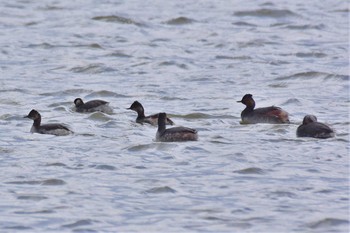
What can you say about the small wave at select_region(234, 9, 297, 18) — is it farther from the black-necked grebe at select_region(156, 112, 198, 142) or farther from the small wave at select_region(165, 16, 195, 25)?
the black-necked grebe at select_region(156, 112, 198, 142)

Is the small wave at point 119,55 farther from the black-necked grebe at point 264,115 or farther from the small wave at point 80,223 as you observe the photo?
the small wave at point 80,223

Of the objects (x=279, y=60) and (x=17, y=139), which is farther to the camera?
(x=279, y=60)

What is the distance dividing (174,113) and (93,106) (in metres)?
1.22

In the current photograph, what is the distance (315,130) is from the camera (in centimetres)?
1631

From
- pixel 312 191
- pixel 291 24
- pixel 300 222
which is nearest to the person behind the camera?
pixel 300 222

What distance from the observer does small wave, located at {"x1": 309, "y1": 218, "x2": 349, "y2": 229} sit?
40.1 feet

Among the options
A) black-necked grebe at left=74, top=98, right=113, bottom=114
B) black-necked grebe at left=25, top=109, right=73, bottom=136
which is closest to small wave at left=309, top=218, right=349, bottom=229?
black-necked grebe at left=25, top=109, right=73, bottom=136

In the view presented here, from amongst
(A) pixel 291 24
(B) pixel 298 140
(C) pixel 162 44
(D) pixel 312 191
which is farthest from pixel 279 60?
(D) pixel 312 191

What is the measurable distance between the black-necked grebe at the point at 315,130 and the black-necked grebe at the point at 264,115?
2.97 ft

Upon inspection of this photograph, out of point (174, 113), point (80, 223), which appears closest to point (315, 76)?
point (174, 113)

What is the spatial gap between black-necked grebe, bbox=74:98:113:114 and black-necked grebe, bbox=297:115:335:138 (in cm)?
321

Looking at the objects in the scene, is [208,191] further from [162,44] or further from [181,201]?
[162,44]

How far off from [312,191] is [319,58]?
11.7 meters

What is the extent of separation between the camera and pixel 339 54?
25375 millimetres
